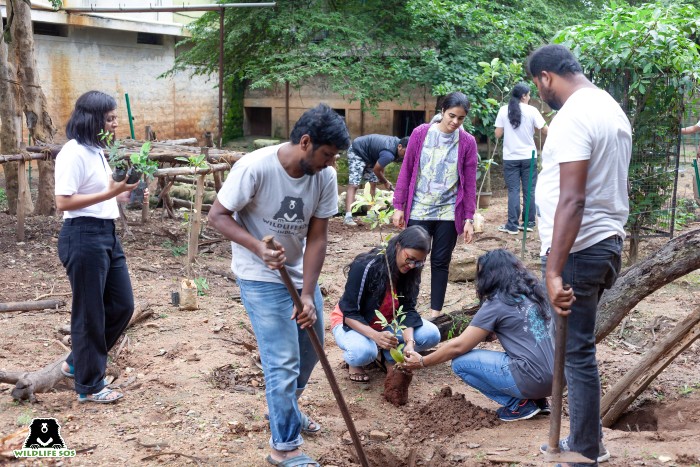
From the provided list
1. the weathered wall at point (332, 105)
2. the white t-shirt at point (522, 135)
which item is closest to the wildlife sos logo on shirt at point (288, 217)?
the white t-shirt at point (522, 135)

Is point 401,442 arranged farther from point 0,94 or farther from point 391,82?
point 391,82

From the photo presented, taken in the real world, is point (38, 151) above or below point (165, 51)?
below

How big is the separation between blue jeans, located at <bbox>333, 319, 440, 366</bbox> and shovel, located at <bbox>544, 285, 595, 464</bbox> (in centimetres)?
169

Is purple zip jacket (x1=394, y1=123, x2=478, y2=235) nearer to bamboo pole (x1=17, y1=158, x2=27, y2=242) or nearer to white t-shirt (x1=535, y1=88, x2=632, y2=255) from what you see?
white t-shirt (x1=535, y1=88, x2=632, y2=255)

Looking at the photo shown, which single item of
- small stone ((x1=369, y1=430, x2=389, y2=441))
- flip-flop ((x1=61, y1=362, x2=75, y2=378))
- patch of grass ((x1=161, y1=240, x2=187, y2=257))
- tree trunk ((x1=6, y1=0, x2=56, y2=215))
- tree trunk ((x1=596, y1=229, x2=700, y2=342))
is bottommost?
small stone ((x1=369, y1=430, x2=389, y2=441))

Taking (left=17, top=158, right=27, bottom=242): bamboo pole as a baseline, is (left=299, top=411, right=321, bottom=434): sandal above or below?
below

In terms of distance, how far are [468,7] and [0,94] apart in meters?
7.61

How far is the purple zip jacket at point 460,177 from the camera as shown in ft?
19.4

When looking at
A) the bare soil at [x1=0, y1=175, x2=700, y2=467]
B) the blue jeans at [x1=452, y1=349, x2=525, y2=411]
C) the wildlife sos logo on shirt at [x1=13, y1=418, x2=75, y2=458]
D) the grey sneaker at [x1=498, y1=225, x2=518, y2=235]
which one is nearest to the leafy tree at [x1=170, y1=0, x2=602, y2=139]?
the grey sneaker at [x1=498, y1=225, x2=518, y2=235]

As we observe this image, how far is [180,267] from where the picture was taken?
8094mm

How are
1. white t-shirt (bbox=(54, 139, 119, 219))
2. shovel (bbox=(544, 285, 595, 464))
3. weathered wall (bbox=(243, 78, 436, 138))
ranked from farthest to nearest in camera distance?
weathered wall (bbox=(243, 78, 436, 138)) → white t-shirt (bbox=(54, 139, 119, 219)) → shovel (bbox=(544, 285, 595, 464))

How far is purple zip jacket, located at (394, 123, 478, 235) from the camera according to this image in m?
5.90

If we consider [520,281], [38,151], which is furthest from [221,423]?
[38,151]

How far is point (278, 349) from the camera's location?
11.7 feet
